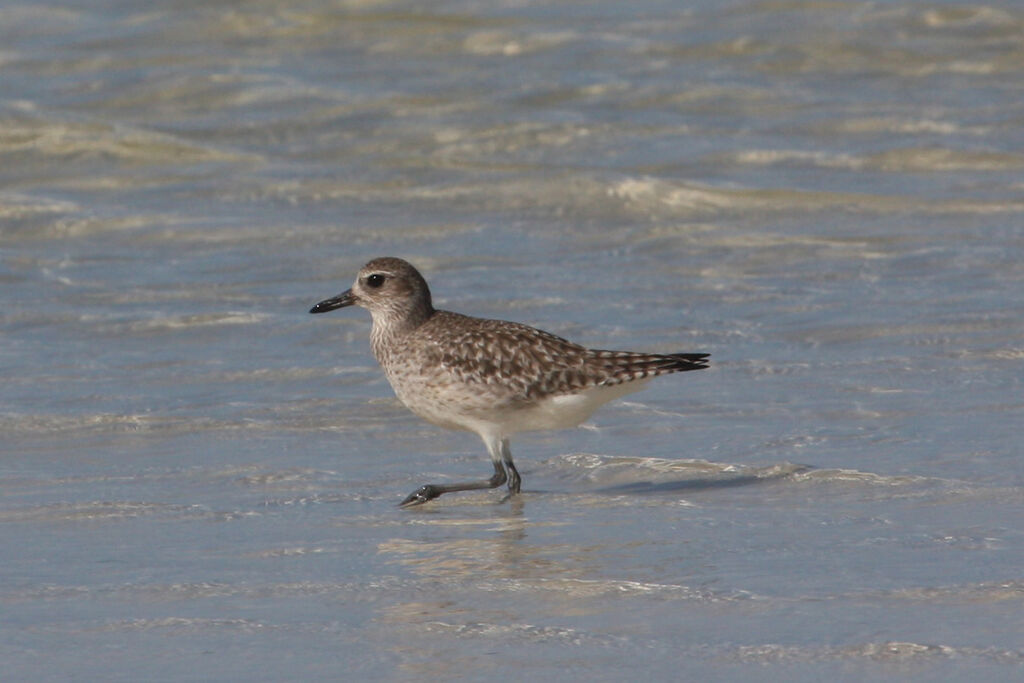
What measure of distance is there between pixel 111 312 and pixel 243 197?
348 centimetres

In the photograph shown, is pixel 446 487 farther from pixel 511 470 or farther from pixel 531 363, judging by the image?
pixel 531 363

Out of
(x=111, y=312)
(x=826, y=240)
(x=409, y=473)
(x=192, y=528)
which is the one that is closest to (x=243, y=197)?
(x=111, y=312)

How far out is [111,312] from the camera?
12.2 metres

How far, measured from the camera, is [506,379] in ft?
29.1

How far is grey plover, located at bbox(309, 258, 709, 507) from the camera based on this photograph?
8.78 meters

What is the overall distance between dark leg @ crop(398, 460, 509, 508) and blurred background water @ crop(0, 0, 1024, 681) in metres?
0.11

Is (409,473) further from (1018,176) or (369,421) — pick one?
(1018,176)

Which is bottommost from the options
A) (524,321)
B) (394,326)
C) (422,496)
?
(422,496)

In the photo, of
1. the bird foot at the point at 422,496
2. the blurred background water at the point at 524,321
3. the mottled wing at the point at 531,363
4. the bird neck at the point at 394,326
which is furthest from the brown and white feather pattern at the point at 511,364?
the bird foot at the point at 422,496

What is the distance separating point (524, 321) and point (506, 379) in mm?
3202

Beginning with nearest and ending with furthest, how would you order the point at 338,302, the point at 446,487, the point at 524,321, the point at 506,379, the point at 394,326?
the point at 446,487 < the point at 506,379 < the point at 394,326 < the point at 338,302 < the point at 524,321

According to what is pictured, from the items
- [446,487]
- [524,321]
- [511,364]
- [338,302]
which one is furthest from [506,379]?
[524,321]

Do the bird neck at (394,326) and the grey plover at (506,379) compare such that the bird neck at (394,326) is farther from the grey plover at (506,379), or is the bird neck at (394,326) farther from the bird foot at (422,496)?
the bird foot at (422,496)

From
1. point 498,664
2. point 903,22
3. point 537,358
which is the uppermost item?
point 903,22
